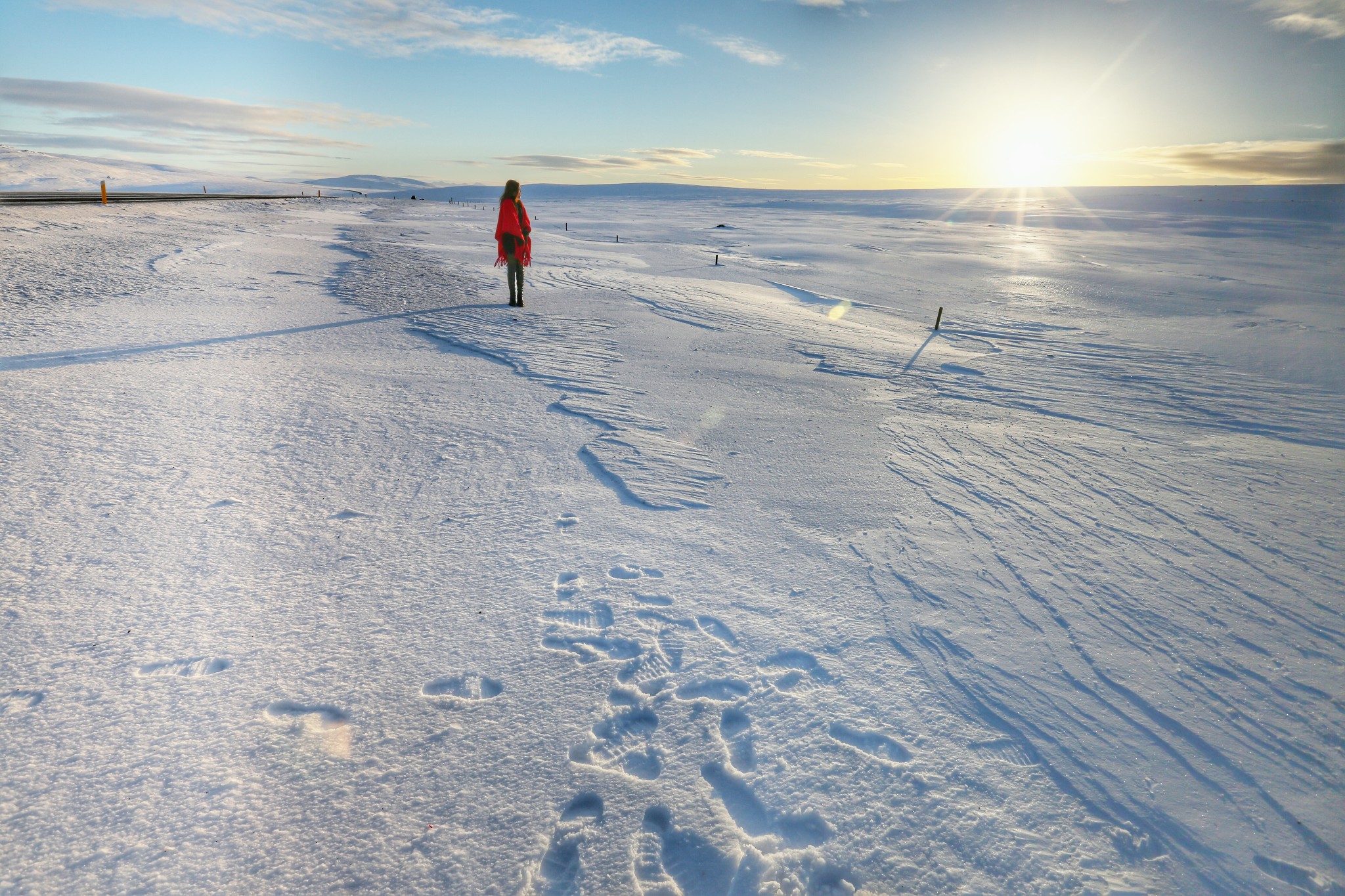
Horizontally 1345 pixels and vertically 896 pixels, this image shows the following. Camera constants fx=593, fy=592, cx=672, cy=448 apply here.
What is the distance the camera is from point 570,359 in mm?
6801

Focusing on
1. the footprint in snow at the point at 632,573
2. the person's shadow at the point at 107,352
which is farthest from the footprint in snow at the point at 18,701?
the person's shadow at the point at 107,352

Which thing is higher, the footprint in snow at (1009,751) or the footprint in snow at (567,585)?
the footprint in snow at (567,585)

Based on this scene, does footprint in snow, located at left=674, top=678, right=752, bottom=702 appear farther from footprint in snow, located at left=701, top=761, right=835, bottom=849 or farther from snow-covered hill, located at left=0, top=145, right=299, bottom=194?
snow-covered hill, located at left=0, top=145, right=299, bottom=194

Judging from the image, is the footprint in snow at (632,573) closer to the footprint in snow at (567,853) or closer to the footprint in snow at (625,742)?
the footprint in snow at (625,742)

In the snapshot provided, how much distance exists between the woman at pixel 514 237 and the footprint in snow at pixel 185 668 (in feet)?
23.3

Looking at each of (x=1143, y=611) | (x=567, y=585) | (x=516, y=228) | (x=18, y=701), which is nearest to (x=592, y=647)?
(x=567, y=585)

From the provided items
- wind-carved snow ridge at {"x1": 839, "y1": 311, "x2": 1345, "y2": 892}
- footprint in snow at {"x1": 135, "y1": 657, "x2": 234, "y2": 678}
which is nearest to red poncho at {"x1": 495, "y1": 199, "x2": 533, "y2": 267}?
wind-carved snow ridge at {"x1": 839, "y1": 311, "x2": 1345, "y2": 892}

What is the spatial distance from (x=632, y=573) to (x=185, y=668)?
191 centimetres

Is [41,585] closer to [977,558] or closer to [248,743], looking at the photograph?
[248,743]

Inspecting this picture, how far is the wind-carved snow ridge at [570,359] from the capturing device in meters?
4.23

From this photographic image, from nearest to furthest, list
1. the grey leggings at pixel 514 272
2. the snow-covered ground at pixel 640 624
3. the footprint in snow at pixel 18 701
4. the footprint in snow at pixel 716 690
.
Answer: the snow-covered ground at pixel 640 624, the footprint in snow at pixel 18 701, the footprint in snow at pixel 716 690, the grey leggings at pixel 514 272

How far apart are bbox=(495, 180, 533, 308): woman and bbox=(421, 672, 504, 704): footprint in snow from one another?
23.8 ft

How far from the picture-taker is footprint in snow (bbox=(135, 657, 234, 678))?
2301 mm

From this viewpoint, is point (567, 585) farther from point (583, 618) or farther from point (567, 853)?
point (567, 853)
